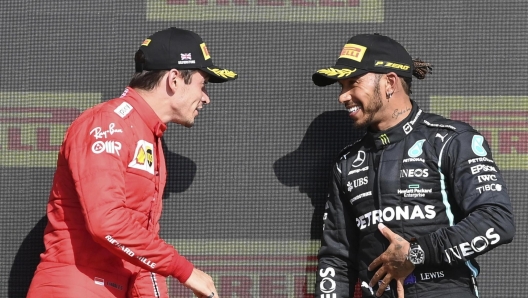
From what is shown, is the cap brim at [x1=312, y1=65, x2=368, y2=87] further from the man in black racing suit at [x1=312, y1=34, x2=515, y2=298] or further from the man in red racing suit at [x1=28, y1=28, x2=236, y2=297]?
the man in red racing suit at [x1=28, y1=28, x2=236, y2=297]

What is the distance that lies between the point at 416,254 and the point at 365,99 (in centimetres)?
59

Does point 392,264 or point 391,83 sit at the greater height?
point 391,83

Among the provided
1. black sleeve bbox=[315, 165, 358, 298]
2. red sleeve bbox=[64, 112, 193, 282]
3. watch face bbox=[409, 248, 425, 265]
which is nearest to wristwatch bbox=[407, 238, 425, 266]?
watch face bbox=[409, 248, 425, 265]

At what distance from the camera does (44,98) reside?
352 centimetres

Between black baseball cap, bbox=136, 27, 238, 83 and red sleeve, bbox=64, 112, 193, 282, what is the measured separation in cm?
30

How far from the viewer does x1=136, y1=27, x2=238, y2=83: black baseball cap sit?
279cm

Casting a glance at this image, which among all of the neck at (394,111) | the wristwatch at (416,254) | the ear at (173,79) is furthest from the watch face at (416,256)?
the ear at (173,79)

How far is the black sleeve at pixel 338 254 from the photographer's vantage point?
3035 mm

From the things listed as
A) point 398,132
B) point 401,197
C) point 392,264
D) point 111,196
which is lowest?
point 392,264

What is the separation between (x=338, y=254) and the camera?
306 cm

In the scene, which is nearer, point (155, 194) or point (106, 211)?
point (106, 211)

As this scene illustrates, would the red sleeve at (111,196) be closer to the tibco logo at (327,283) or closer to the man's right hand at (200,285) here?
the man's right hand at (200,285)

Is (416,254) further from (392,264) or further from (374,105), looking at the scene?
(374,105)

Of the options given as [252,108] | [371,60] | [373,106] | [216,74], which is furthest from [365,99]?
[252,108]
